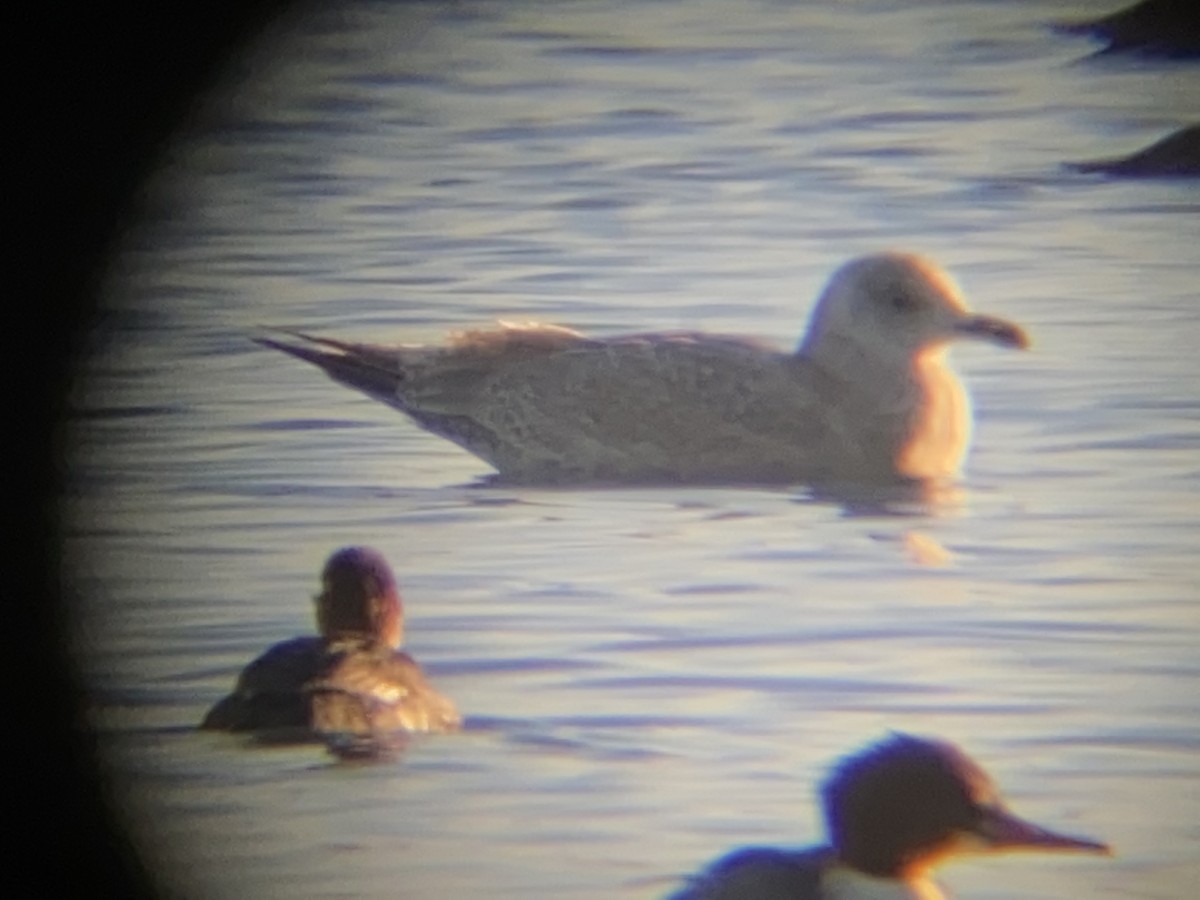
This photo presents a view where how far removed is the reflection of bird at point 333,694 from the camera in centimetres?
417

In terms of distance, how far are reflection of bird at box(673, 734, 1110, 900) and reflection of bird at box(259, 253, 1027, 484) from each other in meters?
2.24

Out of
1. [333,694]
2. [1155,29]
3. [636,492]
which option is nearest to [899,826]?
[333,694]

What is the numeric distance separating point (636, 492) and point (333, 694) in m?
1.65

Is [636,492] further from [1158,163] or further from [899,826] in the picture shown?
[899,826]

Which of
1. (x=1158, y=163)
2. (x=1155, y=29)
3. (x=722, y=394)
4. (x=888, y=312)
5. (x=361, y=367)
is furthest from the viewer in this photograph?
(x=1158, y=163)

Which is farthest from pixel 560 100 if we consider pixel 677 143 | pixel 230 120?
pixel 230 120

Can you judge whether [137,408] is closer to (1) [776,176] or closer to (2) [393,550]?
(2) [393,550]

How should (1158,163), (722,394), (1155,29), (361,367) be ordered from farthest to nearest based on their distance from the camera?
(1158,163)
(1155,29)
(361,367)
(722,394)

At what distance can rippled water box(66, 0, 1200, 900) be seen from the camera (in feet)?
13.3

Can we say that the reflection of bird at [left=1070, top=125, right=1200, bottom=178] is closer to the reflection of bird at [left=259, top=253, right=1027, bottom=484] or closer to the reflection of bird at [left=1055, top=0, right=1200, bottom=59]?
the reflection of bird at [left=1055, top=0, right=1200, bottom=59]

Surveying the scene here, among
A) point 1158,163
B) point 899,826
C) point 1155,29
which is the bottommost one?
point 899,826

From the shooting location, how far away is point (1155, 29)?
637 cm

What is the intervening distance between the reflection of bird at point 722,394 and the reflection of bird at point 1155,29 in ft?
3.03

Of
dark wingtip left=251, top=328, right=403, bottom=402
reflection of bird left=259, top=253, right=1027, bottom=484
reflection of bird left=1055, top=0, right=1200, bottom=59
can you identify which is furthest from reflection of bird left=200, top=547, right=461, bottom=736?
reflection of bird left=1055, top=0, right=1200, bottom=59
